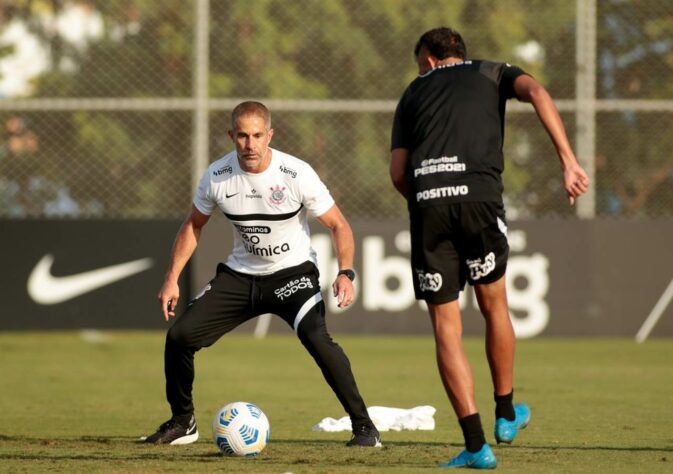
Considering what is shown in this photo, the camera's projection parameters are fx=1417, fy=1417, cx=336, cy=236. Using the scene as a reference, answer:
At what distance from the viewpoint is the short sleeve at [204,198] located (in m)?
8.03

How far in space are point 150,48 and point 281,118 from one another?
6.72 feet

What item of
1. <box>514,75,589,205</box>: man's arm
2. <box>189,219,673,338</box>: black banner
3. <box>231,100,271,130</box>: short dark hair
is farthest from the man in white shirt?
<box>189,219,673,338</box>: black banner

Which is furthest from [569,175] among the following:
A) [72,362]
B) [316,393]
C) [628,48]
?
[628,48]

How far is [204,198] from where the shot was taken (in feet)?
26.4

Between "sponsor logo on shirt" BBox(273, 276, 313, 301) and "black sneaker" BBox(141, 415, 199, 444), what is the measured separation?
2.93ft

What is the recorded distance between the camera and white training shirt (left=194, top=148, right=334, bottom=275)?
7.96 metres

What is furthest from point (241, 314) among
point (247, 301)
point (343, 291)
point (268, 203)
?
point (343, 291)

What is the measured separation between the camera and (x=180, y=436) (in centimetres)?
804

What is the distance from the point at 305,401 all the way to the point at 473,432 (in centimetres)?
393

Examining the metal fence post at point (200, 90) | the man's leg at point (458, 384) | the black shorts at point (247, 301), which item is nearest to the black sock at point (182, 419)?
the black shorts at point (247, 301)

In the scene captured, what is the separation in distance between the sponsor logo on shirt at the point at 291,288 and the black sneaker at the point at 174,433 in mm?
893

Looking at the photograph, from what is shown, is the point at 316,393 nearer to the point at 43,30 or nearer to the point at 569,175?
the point at 569,175

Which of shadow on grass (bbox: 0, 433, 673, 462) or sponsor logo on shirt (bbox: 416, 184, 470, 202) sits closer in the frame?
sponsor logo on shirt (bbox: 416, 184, 470, 202)

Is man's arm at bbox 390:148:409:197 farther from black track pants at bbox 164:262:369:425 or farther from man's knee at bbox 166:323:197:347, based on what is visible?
man's knee at bbox 166:323:197:347
